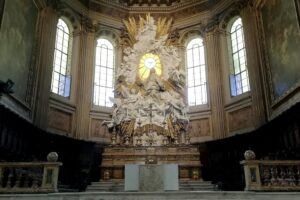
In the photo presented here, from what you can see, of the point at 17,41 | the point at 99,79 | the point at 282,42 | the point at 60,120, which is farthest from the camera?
the point at 99,79

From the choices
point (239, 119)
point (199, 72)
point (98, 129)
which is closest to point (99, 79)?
point (98, 129)

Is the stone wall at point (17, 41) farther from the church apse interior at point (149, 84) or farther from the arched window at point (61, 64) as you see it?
the arched window at point (61, 64)

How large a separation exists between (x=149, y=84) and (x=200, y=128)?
3.18 meters

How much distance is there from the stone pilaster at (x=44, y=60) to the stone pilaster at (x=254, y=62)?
8527 mm

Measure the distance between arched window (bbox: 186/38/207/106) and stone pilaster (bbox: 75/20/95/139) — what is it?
16.1ft

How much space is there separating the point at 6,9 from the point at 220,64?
9664 mm

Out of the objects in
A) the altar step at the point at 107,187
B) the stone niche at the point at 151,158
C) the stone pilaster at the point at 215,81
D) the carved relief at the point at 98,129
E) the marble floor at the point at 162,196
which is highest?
the stone pilaster at the point at 215,81

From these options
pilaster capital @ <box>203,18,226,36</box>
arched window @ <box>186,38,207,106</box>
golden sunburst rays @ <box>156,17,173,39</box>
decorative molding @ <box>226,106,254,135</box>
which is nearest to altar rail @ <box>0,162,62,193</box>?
decorative molding @ <box>226,106,254,135</box>

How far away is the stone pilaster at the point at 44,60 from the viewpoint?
13.4 m

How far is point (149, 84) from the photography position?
14961mm

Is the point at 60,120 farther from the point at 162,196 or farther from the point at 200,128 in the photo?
the point at 162,196

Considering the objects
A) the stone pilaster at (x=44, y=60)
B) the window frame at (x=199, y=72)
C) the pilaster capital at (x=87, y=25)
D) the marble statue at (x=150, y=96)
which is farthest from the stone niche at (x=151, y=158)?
the pilaster capital at (x=87, y=25)

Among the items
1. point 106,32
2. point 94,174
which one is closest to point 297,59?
point 94,174

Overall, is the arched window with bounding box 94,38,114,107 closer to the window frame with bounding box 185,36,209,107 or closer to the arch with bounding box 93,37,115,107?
the arch with bounding box 93,37,115,107
